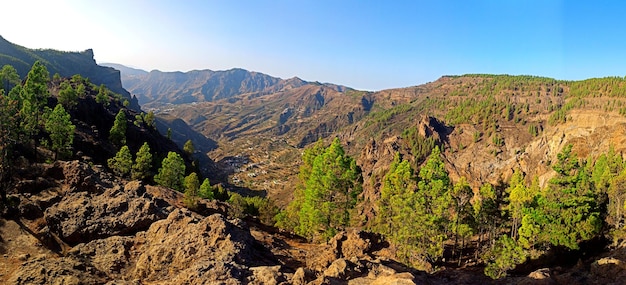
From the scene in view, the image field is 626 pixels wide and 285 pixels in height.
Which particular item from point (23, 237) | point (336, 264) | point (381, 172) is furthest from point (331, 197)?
point (381, 172)

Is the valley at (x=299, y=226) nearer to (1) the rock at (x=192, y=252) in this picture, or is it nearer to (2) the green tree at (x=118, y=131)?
(1) the rock at (x=192, y=252)

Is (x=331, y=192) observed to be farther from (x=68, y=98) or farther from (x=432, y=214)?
(x=68, y=98)

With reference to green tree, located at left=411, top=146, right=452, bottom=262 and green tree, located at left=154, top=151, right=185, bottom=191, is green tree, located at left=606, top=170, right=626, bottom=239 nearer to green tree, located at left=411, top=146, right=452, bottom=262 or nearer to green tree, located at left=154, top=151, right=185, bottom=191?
green tree, located at left=411, top=146, right=452, bottom=262

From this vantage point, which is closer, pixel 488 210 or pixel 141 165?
pixel 488 210

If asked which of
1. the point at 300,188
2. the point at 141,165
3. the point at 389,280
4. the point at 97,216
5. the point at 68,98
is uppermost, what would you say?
the point at 68,98

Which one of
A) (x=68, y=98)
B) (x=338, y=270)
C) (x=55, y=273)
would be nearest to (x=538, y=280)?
(x=338, y=270)

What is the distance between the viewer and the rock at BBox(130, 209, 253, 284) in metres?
13.6

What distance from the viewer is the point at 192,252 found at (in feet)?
55.0

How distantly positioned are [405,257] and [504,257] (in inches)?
338

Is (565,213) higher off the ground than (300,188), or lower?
higher

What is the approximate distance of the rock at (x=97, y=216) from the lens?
23531 millimetres

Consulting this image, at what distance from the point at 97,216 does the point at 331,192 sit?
23.2 metres

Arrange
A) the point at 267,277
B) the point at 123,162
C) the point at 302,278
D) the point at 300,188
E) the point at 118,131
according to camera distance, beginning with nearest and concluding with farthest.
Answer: the point at 302,278 → the point at 267,277 → the point at 300,188 → the point at 123,162 → the point at 118,131

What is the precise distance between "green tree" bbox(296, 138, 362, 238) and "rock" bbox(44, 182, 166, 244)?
17.6 m
